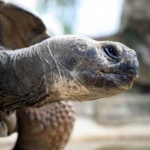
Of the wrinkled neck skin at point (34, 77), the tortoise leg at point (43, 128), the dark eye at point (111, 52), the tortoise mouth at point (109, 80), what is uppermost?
the dark eye at point (111, 52)

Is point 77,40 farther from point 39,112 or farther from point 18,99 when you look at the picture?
point 39,112

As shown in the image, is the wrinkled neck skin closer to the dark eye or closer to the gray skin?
the gray skin

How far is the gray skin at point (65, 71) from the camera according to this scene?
110cm

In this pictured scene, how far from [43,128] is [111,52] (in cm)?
80

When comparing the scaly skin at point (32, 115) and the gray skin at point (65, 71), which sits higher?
the gray skin at point (65, 71)

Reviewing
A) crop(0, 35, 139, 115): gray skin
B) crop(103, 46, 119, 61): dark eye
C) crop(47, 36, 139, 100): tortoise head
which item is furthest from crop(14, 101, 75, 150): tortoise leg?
crop(103, 46, 119, 61): dark eye

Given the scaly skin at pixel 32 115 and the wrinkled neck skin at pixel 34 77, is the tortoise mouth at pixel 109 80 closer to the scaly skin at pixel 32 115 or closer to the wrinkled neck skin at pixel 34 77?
the wrinkled neck skin at pixel 34 77

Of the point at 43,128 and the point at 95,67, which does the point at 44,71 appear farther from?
the point at 43,128

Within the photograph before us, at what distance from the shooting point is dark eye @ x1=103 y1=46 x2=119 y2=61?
1.10 meters

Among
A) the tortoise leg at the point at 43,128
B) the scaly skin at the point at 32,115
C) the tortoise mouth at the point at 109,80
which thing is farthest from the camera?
the tortoise leg at the point at 43,128

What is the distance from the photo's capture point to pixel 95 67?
1.12 meters

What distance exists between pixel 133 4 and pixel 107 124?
2.36 metres

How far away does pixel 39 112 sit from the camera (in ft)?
6.02

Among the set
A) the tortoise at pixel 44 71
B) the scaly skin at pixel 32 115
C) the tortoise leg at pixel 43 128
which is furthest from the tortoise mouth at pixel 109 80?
the tortoise leg at pixel 43 128
